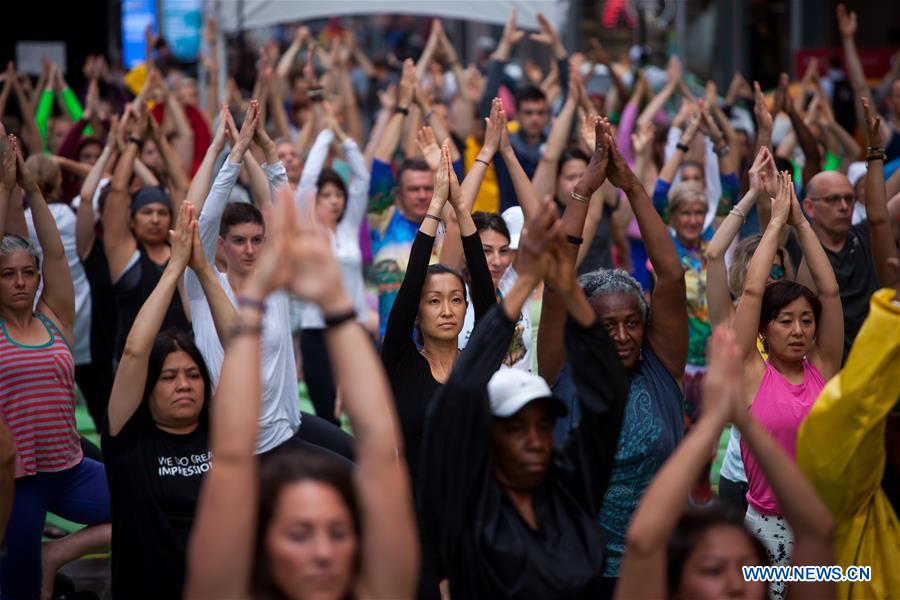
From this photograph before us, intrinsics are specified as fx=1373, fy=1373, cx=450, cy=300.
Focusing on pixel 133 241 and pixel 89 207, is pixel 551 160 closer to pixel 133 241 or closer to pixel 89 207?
pixel 133 241

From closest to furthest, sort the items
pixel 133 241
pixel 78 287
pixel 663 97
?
pixel 133 241, pixel 78 287, pixel 663 97

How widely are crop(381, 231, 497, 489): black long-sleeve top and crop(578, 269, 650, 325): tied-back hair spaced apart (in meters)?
0.65

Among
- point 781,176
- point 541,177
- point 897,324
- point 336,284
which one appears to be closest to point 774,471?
point 897,324

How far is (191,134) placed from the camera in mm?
10648

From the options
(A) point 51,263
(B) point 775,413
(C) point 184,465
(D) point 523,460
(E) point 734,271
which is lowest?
(D) point 523,460

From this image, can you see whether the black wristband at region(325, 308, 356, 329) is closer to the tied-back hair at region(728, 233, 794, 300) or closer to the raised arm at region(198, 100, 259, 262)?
the raised arm at region(198, 100, 259, 262)

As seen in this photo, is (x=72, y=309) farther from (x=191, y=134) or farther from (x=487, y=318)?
(x=191, y=134)

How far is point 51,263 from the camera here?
6207 millimetres

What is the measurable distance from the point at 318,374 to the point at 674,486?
5.22 m

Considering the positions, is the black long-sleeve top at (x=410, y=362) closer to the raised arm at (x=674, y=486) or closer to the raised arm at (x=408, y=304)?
the raised arm at (x=408, y=304)

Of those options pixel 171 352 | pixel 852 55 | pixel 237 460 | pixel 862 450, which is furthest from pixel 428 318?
pixel 852 55

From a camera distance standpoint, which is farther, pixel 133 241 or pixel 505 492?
pixel 133 241

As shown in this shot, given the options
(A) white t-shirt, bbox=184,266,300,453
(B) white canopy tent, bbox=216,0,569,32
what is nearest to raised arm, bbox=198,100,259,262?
(A) white t-shirt, bbox=184,266,300,453

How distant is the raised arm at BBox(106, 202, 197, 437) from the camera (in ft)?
15.9
